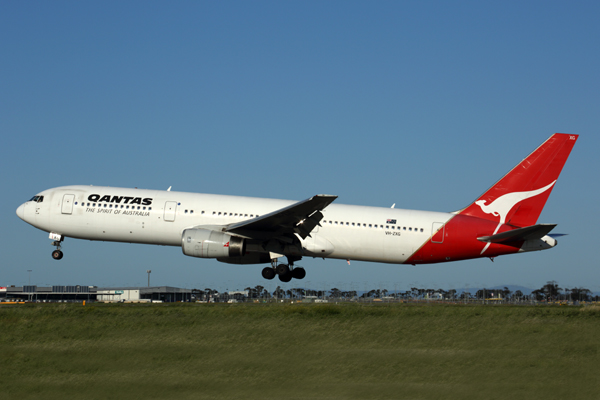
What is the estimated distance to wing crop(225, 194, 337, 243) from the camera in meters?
26.2

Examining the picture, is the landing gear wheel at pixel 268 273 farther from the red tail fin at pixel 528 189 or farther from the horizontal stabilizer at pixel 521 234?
the horizontal stabilizer at pixel 521 234

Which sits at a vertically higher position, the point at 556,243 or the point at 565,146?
the point at 565,146

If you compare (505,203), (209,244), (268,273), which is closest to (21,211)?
(209,244)

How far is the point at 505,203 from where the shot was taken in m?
29.9

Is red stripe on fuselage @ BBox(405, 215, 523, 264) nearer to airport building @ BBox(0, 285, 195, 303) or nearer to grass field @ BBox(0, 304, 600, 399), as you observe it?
grass field @ BBox(0, 304, 600, 399)

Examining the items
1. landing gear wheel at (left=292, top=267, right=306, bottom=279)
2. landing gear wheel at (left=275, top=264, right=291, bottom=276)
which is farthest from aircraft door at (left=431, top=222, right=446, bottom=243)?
landing gear wheel at (left=275, top=264, right=291, bottom=276)

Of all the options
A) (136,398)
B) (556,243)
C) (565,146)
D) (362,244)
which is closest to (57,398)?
(136,398)

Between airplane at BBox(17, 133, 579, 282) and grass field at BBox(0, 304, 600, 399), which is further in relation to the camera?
airplane at BBox(17, 133, 579, 282)

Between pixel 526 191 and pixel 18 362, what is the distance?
84.0 feet

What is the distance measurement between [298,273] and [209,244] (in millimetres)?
5717

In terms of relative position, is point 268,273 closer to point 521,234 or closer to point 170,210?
point 170,210

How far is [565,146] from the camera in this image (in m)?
29.9

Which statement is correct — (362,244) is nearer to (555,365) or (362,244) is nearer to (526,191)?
(526,191)

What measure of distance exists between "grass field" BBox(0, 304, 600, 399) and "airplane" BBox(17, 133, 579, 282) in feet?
46.3
